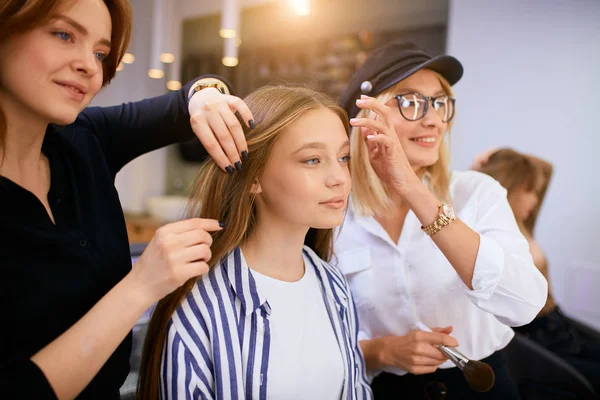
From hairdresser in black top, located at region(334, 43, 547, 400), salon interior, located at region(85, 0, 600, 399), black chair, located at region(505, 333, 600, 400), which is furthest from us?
salon interior, located at region(85, 0, 600, 399)

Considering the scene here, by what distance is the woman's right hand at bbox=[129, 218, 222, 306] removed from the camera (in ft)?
2.47

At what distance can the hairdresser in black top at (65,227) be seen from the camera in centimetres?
70

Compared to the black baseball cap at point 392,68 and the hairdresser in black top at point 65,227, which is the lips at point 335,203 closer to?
the hairdresser in black top at point 65,227

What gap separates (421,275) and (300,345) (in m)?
0.48

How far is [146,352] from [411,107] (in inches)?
35.9

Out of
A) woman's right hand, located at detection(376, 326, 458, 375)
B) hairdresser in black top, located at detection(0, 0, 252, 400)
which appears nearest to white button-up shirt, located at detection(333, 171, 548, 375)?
woman's right hand, located at detection(376, 326, 458, 375)

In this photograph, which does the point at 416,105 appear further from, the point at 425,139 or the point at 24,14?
the point at 24,14

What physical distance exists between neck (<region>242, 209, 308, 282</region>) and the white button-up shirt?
1.04 feet

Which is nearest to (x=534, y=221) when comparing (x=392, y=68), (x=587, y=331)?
(x=587, y=331)

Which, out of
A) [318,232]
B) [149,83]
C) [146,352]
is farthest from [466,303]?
[149,83]

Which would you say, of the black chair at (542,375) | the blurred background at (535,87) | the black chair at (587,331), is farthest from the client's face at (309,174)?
the black chair at (587,331)

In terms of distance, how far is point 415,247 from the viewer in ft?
4.54

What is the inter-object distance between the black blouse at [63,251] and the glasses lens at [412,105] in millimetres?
704

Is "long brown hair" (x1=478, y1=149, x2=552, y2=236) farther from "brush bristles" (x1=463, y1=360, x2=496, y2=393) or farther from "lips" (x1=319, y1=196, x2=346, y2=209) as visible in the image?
"lips" (x1=319, y1=196, x2=346, y2=209)
